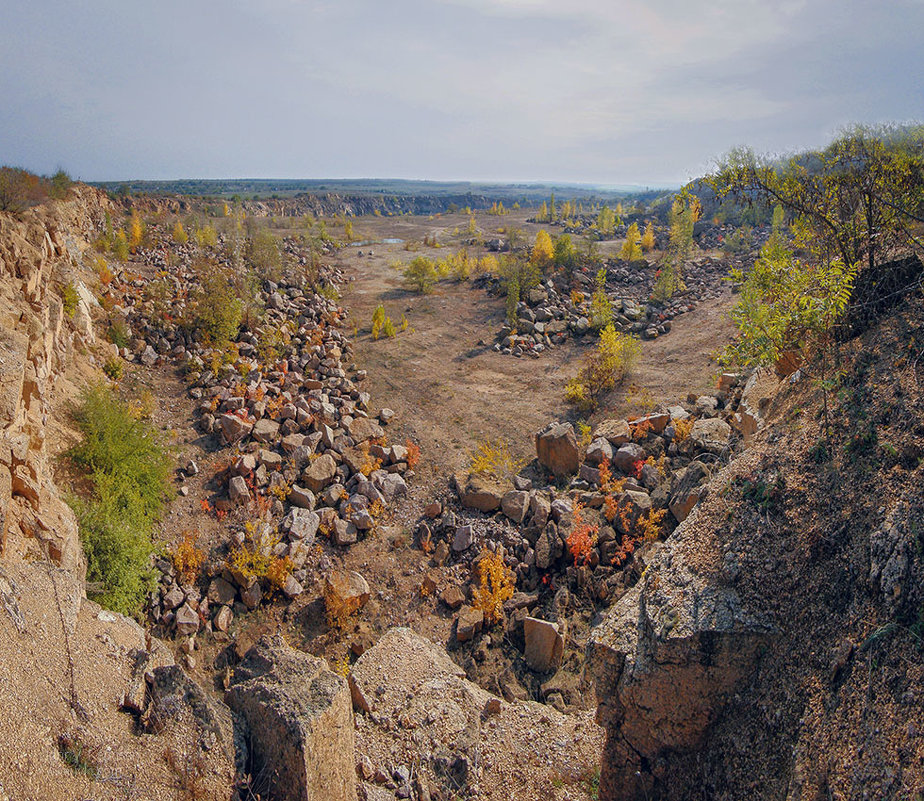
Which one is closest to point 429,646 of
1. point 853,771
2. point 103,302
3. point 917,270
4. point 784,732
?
point 784,732

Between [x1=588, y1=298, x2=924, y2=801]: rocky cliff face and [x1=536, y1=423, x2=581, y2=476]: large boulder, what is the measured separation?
13.8ft

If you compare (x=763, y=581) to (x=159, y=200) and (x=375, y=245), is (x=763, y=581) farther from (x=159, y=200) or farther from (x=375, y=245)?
(x=159, y=200)

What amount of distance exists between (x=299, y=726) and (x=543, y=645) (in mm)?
3122

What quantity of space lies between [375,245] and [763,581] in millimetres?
35369

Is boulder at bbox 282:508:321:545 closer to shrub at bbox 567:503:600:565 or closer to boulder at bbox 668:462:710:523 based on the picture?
shrub at bbox 567:503:600:565

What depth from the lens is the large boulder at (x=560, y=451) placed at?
8672 mm

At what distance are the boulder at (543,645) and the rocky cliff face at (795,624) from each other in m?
1.61

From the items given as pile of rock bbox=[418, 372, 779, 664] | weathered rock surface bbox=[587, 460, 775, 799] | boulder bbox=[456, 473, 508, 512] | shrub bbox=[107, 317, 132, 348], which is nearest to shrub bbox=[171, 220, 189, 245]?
shrub bbox=[107, 317, 132, 348]

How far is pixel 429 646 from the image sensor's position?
18.2 ft

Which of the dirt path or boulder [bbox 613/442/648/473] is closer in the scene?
boulder [bbox 613/442/648/473]

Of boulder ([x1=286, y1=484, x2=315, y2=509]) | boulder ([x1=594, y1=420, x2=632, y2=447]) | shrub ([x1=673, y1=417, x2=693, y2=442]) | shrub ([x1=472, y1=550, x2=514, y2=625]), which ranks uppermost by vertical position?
shrub ([x1=673, y1=417, x2=693, y2=442])

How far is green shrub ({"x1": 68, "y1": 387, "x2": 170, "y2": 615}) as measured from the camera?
18.3 ft

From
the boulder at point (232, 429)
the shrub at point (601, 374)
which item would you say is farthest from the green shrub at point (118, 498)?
the shrub at point (601, 374)

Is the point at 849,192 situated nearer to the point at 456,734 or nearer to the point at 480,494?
the point at 480,494
